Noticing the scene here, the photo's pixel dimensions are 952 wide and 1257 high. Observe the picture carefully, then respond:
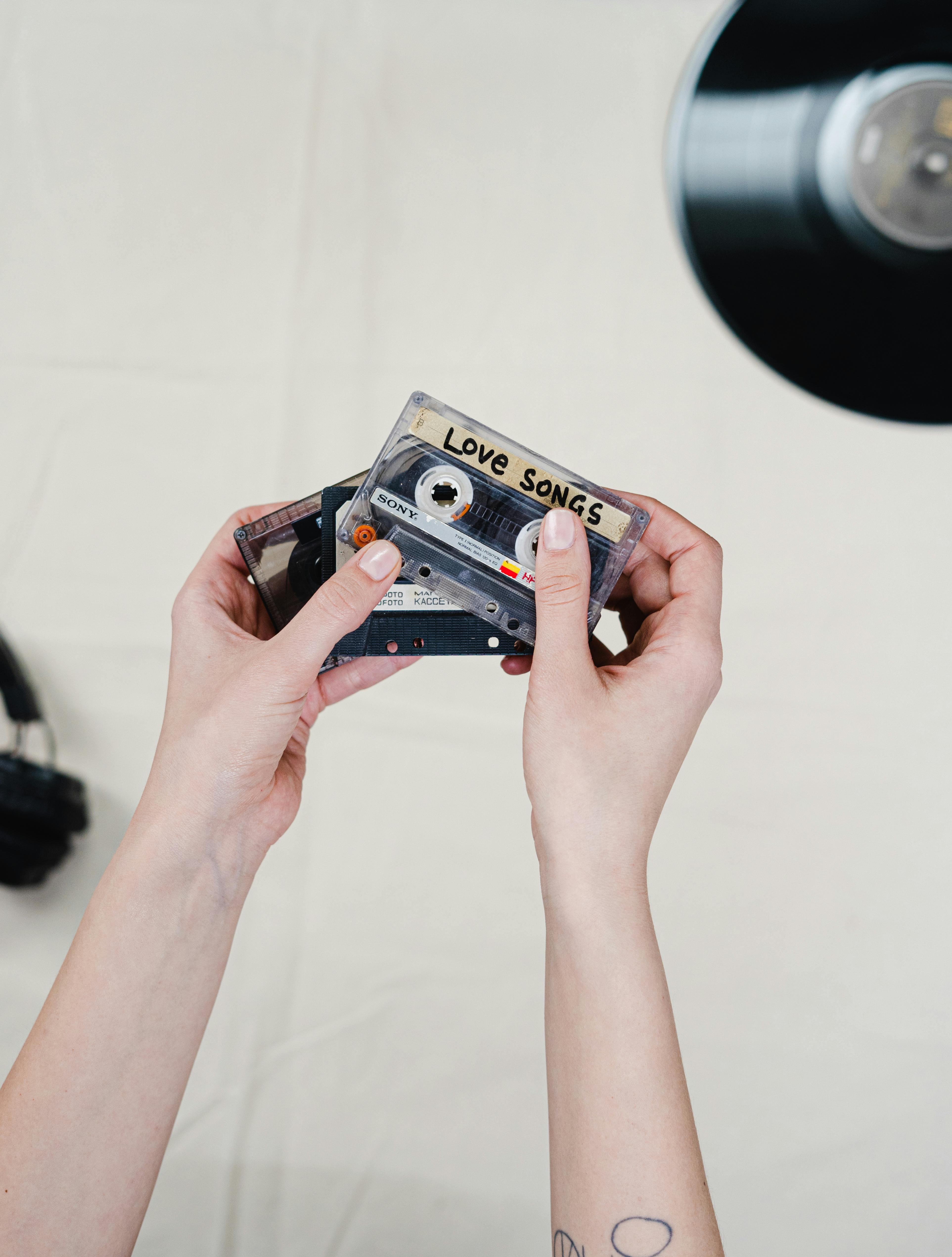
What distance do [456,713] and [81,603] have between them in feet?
2.02

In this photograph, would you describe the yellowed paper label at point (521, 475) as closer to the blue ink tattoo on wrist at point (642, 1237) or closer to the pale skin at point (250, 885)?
the pale skin at point (250, 885)

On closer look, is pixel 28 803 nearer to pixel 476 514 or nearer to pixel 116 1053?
pixel 116 1053

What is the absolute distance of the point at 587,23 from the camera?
1.53 meters

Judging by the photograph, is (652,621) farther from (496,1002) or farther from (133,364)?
(133,364)

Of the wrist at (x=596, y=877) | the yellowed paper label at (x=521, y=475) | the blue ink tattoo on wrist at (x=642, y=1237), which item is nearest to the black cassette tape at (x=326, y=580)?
the yellowed paper label at (x=521, y=475)

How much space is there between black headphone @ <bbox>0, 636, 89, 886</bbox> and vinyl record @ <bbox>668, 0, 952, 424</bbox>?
108 centimetres

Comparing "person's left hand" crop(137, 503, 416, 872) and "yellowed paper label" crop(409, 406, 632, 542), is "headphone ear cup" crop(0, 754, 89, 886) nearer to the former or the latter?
"person's left hand" crop(137, 503, 416, 872)

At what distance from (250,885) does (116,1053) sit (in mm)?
201

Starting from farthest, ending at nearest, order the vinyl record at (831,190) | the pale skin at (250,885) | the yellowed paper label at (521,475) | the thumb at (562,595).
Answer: the yellowed paper label at (521,475) → the thumb at (562,595) → the pale skin at (250,885) → the vinyl record at (831,190)

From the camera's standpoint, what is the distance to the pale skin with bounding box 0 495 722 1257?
69cm

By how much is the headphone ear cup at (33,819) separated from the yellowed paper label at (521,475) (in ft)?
2.44

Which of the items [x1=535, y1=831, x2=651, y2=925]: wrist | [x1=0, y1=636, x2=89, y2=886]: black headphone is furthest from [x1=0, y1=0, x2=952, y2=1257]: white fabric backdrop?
[x1=535, y1=831, x2=651, y2=925]: wrist

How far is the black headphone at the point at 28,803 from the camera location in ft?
3.96

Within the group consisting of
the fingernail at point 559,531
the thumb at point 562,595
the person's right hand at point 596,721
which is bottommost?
the person's right hand at point 596,721
